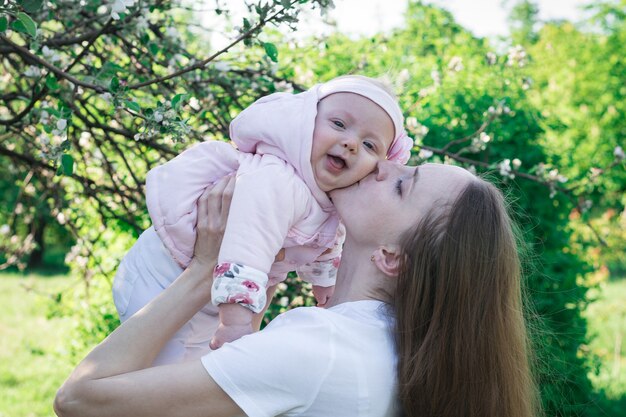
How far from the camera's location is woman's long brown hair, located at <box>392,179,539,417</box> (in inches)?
71.1

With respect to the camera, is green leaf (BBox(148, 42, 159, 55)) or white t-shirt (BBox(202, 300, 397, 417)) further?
green leaf (BBox(148, 42, 159, 55))

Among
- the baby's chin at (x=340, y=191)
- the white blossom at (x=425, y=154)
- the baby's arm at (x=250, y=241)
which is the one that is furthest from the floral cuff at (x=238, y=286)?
the white blossom at (x=425, y=154)

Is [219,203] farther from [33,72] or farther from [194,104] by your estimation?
[194,104]

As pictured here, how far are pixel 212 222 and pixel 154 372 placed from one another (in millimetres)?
452

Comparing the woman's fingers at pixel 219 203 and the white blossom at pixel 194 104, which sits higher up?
the white blossom at pixel 194 104

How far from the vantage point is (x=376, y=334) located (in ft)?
5.92

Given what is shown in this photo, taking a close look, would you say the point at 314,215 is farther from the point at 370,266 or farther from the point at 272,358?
the point at 272,358

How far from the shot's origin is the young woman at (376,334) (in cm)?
164

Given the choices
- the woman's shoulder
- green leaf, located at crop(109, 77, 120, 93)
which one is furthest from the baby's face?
green leaf, located at crop(109, 77, 120, 93)

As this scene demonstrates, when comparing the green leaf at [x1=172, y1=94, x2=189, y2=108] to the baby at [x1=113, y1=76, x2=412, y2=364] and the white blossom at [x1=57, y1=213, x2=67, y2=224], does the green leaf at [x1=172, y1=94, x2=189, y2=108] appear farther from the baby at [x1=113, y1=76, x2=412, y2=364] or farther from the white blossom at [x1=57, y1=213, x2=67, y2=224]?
the white blossom at [x1=57, y1=213, x2=67, y2=224]

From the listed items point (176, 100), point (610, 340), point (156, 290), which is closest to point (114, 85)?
point (176, 100)

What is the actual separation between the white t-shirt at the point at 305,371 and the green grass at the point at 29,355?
116 inches

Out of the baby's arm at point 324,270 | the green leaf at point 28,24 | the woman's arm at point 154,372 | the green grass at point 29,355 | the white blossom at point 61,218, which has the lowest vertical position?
the green grass at point 29,355

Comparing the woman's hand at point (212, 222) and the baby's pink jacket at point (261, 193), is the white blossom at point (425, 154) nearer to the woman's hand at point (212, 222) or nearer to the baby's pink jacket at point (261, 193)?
the baby's pink jacket at point (261, 193)
